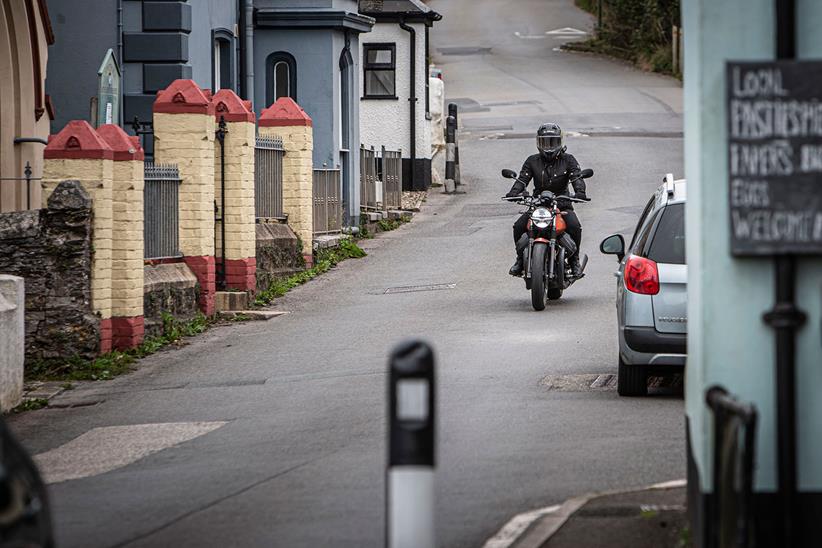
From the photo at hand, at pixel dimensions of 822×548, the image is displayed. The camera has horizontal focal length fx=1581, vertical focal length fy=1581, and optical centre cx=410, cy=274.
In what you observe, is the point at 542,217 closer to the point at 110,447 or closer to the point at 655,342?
the point at 655,342

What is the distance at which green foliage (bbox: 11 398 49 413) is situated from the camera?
13633 millimetres

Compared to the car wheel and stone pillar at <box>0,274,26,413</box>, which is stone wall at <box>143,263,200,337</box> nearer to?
stone pillar at <box>0,274,26,413</box>

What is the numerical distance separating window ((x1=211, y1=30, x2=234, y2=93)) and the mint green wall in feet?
68.1

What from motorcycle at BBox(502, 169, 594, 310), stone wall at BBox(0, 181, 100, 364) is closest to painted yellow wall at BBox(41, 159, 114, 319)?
stone wall at BBox(0, 181, 100, 364)

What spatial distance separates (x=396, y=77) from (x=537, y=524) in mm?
28994

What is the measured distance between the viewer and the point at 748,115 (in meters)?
5.96

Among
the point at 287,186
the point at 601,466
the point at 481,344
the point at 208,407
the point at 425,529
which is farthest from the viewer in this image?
the point at 287,186

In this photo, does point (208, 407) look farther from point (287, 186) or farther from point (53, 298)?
point (287, 186)

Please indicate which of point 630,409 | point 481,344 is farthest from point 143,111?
point 630,409

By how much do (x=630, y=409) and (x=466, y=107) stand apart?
34423mm

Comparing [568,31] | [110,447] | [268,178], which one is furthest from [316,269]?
[568,31]

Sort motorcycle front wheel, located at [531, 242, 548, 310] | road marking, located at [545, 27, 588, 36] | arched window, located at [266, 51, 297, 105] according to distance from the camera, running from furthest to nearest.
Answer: road marking, located at [545, 27, 588, 36] → arched window, located at [266, 51, 297, 105] → motorcycle front wheel, located at [531, 242, 548, 310]

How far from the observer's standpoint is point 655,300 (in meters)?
12.0

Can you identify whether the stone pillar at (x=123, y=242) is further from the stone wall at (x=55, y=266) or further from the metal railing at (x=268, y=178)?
the metal railing at (x=268, y=178)
